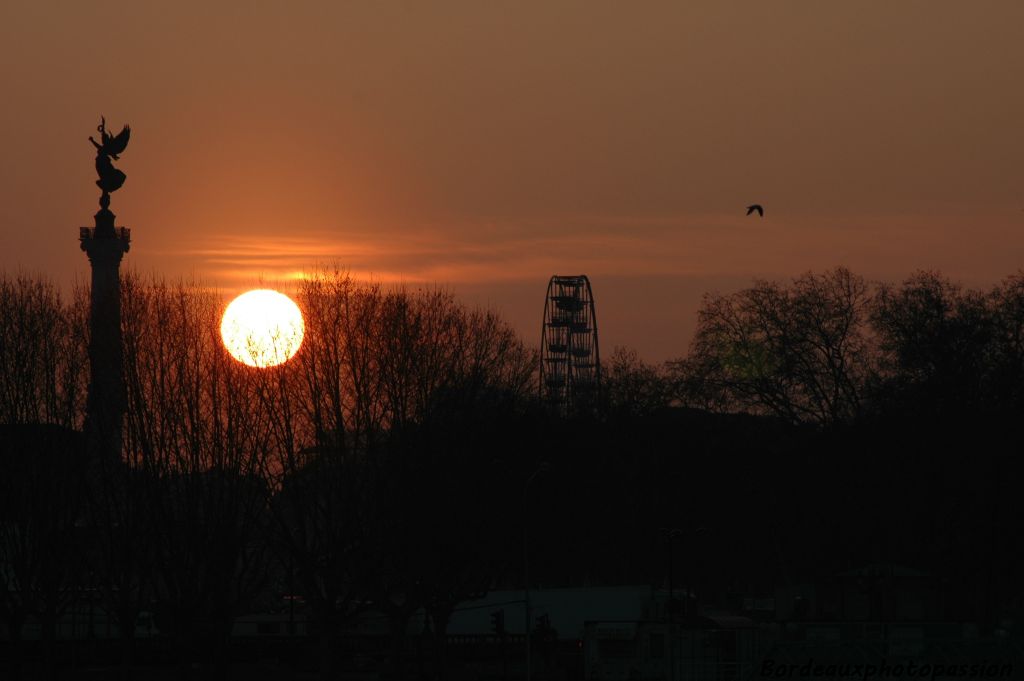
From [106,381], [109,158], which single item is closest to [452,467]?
[106,381]

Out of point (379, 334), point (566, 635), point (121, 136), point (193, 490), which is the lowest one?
point (566, 635)

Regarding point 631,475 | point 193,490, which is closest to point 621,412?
point 631,475

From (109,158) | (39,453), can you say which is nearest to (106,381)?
(39,453)

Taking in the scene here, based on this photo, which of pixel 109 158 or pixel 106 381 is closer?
pixel 106 381

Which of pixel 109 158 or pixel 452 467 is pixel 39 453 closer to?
pixel 452 467

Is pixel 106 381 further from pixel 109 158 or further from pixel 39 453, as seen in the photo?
pixel 109 158

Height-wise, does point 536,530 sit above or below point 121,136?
below

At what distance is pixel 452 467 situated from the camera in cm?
7050

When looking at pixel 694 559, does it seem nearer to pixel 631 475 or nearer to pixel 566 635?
pixel 631 475

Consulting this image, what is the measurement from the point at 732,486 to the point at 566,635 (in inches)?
1002

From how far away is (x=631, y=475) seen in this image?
106 m

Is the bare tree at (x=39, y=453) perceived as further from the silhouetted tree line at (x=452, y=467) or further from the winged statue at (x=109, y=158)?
the winged statue at (x=109, y=158)

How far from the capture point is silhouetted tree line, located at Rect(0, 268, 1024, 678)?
61.1m

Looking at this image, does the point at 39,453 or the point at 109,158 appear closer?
the point at 39,453
